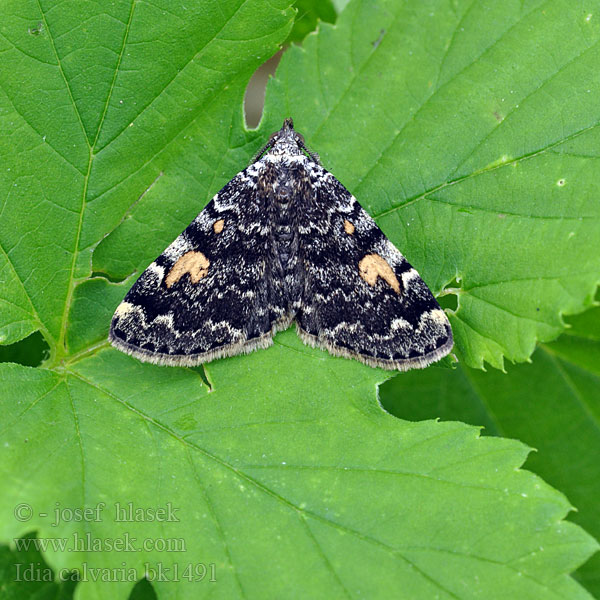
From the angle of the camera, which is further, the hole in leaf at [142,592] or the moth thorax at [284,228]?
the moth thorax at [284,228]

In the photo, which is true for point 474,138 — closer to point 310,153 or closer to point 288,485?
point 310,153

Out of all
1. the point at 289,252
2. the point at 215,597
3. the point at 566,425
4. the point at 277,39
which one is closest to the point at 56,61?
the point at 277,39

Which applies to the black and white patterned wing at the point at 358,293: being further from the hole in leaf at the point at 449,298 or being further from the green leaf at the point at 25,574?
the green leaf at the point at 25,574

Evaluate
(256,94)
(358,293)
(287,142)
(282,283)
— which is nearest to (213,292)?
(282,283)

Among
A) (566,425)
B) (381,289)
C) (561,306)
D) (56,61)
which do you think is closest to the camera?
(561,306)

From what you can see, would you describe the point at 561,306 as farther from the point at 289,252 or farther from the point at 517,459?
the point at 289,252

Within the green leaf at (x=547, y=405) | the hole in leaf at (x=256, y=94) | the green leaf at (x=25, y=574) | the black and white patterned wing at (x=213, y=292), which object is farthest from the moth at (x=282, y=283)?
the hole in leaf at (x=256, y=94)
